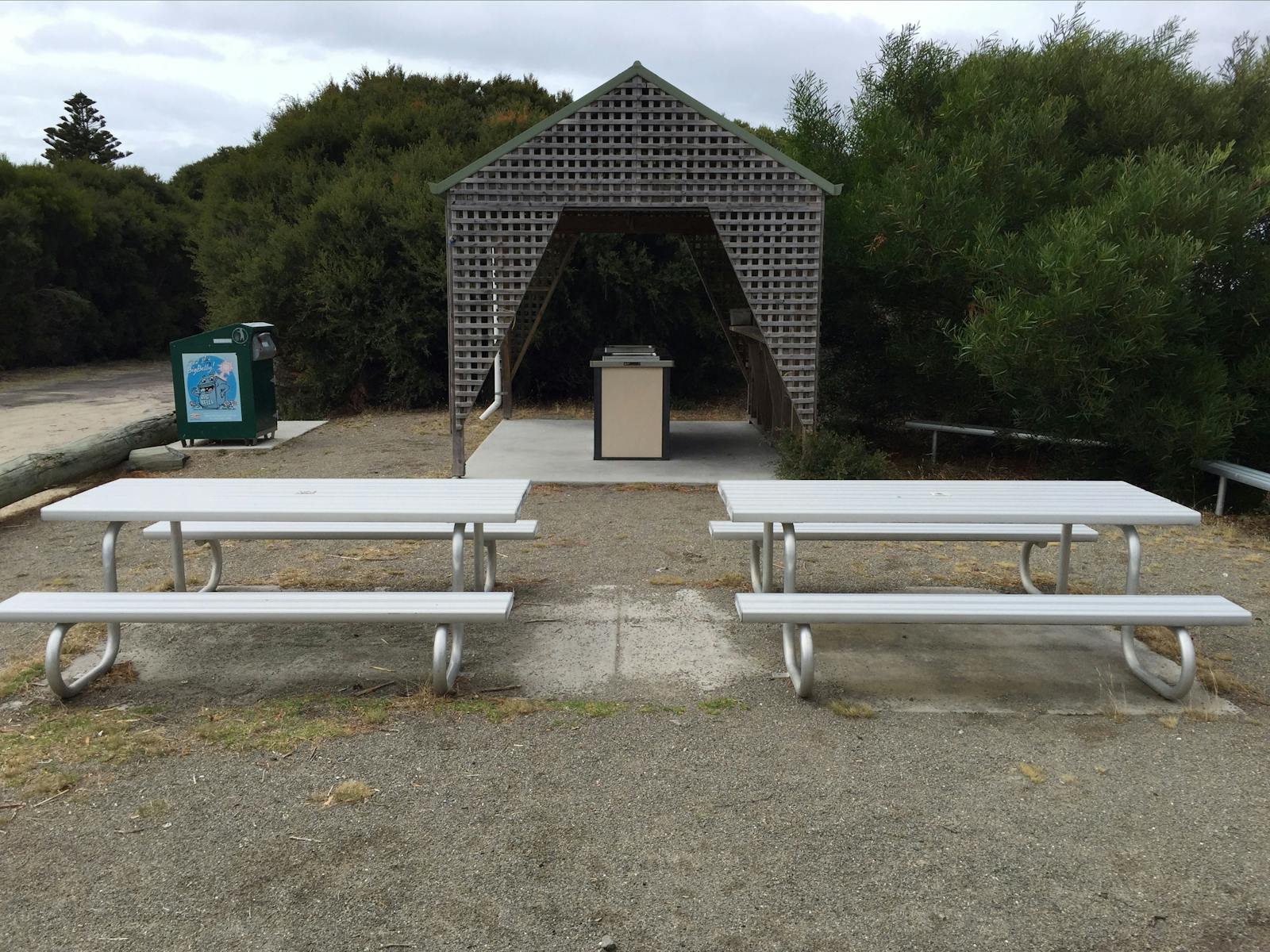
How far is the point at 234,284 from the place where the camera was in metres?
14.6

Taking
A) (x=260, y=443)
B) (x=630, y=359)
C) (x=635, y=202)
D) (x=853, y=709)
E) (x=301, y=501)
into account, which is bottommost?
(x=260, y=443)

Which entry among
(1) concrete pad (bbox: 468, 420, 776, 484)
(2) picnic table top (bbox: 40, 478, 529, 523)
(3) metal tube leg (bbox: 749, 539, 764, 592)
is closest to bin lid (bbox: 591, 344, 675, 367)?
(1) concrete pad (bbox: 468, 420, 776, 484)

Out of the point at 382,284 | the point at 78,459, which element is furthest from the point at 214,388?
the point at 382,284

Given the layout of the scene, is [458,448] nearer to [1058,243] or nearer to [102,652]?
[102,652]

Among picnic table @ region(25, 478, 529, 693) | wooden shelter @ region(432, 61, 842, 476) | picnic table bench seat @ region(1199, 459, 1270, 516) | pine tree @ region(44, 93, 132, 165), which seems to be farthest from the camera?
pine tree @ region(44, 93, 132, 165)

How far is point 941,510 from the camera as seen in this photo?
422 cm

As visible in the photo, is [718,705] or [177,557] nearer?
[718,705]

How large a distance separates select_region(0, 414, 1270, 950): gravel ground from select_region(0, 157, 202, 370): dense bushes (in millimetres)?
17341

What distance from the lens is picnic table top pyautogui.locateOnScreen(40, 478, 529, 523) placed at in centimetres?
413

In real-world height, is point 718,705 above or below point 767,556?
below

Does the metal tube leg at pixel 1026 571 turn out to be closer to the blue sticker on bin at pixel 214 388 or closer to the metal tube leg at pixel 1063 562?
the metal tube leg at pixel 1063 562

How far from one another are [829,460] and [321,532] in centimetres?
458

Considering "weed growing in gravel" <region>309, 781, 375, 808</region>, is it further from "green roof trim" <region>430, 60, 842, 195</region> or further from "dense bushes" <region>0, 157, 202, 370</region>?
"dense bushes" <region>0, 157, 202, 370</region>

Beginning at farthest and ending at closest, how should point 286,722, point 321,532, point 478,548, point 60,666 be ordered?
point 321,532, point 478,548, point 60,666, point 286,722
